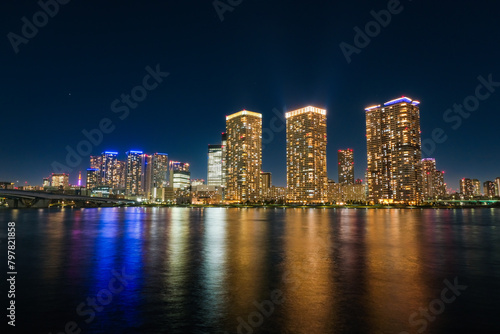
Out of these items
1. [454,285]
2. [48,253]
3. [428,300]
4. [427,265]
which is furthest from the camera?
[48,253]

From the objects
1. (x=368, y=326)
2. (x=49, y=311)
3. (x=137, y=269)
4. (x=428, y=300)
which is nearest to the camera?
(x=368, y=326)

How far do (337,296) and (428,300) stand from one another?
4.32m

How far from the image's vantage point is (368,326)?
11570mm

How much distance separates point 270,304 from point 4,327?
10475 millimetres

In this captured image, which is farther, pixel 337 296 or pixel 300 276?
pixel 300 276

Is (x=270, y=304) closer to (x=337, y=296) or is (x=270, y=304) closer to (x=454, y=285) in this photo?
(x=337, y=296)

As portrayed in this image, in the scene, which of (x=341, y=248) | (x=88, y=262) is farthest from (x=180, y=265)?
(x=341, y=248)

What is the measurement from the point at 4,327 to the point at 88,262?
13137mm

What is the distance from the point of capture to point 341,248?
1246 inches

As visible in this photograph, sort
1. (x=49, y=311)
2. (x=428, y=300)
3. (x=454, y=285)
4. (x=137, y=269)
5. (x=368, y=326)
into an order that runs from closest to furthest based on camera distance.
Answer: (x=368, y=326) → (x=49, y=311) → (x=428, y=300) → (x=454, y=285) → (x=137, y=269)

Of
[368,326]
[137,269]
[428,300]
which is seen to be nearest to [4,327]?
[137,269]

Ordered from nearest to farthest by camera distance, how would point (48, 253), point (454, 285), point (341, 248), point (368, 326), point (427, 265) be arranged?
point (368, 326) < point (454, 285) < point (427, 265) < point (48, 253) < point (341, 248)

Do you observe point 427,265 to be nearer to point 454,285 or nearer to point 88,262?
point 454,285

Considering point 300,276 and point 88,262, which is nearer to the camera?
point 300,276
